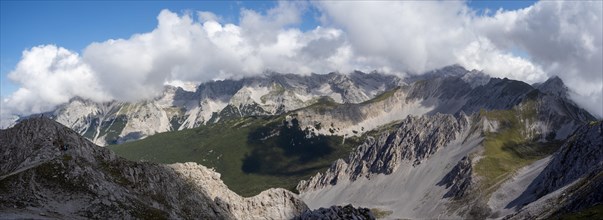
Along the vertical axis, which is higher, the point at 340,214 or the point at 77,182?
the point at 77,182

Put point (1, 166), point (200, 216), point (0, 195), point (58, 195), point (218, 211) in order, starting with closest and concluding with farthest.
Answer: point (0, 195)
point (58, 195)
point (1, 166)
point (200, 216)
point (218, 211)

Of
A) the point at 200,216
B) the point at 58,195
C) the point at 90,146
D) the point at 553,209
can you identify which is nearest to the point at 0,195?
the point at 58,195

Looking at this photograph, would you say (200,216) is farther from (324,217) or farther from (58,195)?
(324,217)

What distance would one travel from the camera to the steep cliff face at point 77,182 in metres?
125

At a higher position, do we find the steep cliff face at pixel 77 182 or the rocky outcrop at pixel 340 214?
the steep cliff face at pixel 77 182

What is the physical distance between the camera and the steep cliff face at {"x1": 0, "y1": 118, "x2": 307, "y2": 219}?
125000 millimetres

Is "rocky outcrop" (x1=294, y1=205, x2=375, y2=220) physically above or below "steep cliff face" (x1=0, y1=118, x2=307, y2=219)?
below

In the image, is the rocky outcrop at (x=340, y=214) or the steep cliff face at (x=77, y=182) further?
the steep cliff face at (x=77, y=182)

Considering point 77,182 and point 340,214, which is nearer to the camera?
point 340,214

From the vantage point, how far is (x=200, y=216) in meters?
174

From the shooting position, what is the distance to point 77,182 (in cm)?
13838

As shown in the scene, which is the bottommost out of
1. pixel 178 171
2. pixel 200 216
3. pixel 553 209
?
pixel 553 209

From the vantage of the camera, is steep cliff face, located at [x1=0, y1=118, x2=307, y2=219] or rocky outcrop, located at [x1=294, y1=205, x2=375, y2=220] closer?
rocky outcrop, located at [x1=294, y1=205, x2=375, y2=220]

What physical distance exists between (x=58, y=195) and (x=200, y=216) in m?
52.1
